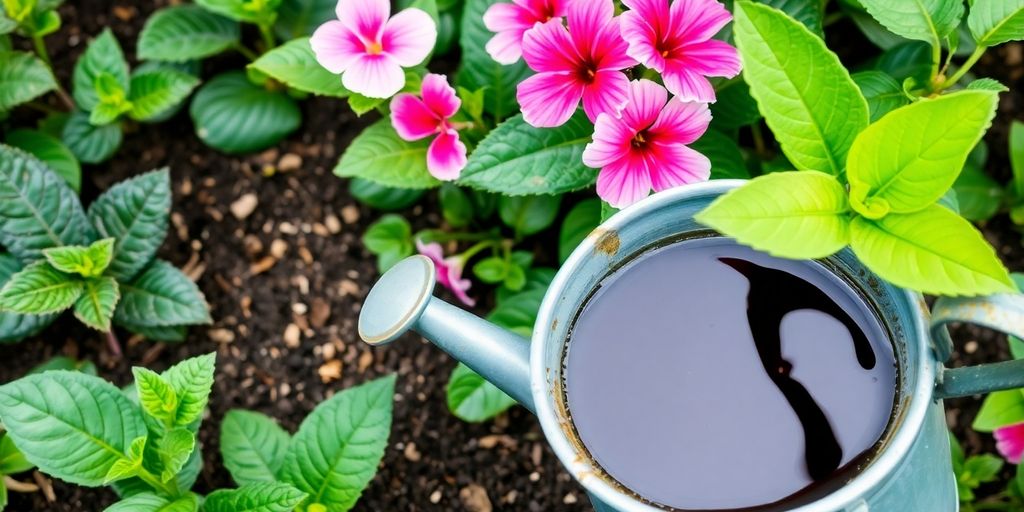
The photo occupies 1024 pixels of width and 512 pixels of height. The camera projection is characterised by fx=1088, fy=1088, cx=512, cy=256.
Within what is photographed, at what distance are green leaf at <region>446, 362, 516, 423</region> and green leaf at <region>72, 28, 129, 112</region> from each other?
544 millimetres

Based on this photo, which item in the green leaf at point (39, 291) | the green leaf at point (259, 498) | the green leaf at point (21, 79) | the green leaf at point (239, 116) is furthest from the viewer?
the green leaf at point (239, 116)

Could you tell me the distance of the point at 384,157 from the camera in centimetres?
114

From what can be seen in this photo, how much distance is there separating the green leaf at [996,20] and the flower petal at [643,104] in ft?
0.94

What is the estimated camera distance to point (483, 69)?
3.85ft

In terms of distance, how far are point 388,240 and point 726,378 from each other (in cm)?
54

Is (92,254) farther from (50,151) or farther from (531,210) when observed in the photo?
(531,210)

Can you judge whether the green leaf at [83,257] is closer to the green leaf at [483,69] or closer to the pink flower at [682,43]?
the green leaf at [483,69]

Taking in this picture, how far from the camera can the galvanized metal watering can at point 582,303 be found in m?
0.73

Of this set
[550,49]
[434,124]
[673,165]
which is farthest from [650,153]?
[434,124]

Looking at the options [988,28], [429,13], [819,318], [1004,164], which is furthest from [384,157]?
[1004,164]

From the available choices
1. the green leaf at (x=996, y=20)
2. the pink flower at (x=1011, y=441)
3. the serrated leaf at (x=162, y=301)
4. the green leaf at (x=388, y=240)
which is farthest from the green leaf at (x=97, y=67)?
the pink flower at (x=1011, y=441)

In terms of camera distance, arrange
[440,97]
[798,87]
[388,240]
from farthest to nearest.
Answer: [388,240], [440,97], [798,87]

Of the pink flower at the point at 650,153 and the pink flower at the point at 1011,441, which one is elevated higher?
the pink flower at the point at 650,153

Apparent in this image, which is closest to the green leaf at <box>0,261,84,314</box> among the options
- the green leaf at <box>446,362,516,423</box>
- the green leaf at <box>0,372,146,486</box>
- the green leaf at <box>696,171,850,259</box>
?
the green leaf at <box>0,372,146,486</box>
